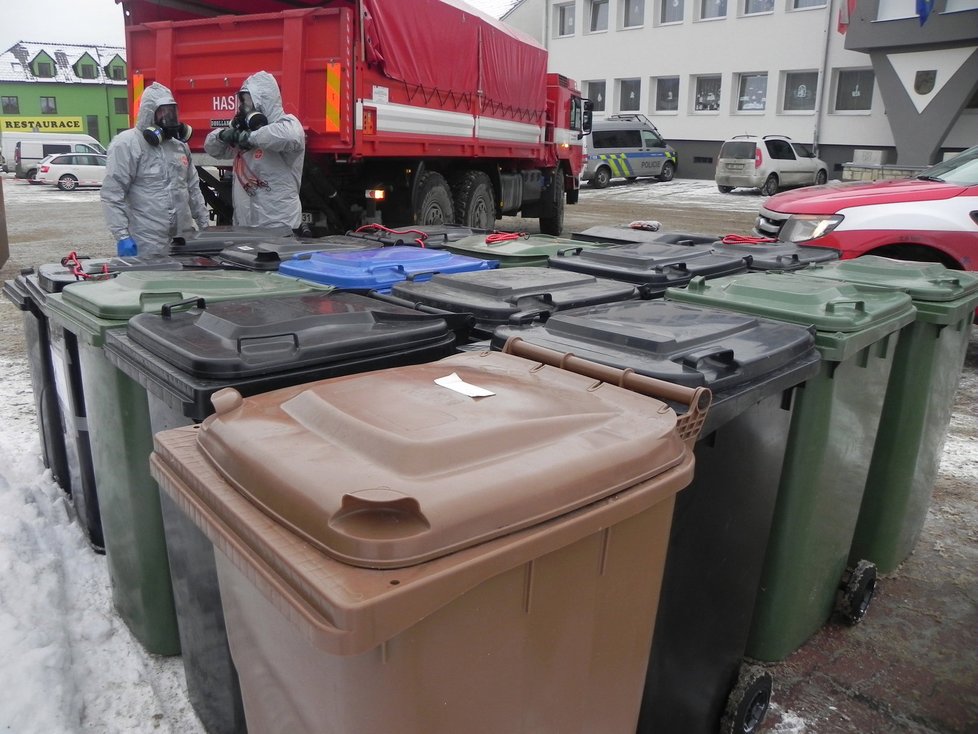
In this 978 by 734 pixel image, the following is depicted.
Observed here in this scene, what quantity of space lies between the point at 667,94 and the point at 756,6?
152 inches

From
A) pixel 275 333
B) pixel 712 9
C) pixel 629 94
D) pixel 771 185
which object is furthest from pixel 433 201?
pixel 629 94

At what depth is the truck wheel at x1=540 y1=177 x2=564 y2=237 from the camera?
12281 millimetres

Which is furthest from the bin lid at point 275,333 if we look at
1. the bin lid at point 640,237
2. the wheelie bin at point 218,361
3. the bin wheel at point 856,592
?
the bin lid at point 640,237

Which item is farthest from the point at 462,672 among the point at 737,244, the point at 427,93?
the point at 427,93

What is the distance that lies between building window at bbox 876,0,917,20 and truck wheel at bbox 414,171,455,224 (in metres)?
16.2

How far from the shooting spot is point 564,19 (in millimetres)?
28547

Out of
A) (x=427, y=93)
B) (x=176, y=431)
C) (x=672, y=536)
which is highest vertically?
(x=427, y=93)

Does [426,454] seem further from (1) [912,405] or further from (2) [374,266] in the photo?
(1) [912,405]

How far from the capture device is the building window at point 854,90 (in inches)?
883

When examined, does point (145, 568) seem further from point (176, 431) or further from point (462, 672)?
point (462, 672)

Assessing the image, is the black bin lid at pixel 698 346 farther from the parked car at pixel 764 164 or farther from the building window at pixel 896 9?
the building window at pixel 896 9

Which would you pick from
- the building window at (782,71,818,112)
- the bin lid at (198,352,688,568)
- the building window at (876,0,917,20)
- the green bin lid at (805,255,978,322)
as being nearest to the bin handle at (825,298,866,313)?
the green bin lid at (805,255,978,322)

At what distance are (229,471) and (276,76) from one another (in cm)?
637

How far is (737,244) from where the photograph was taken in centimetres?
399
